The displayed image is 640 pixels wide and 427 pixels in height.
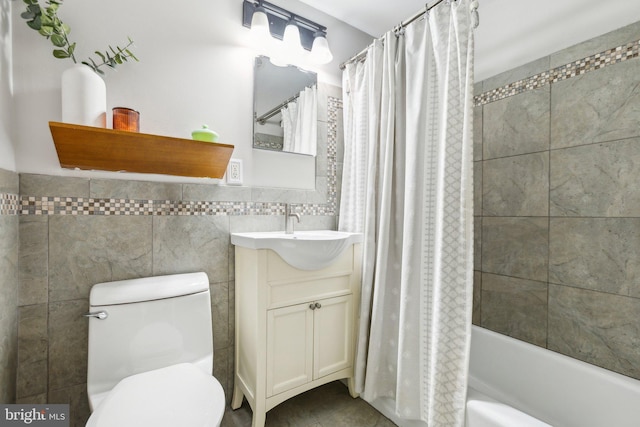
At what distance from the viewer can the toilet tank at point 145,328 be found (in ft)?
3.69

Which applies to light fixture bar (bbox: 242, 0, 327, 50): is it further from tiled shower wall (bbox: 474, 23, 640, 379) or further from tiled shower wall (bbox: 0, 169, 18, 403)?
tiled shower wall (bbox: 0, 169, 18, 403)

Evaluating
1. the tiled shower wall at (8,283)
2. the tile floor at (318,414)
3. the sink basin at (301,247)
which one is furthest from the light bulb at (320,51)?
the tile floor at (318,414)

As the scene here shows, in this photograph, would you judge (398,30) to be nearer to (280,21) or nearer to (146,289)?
(280,21)

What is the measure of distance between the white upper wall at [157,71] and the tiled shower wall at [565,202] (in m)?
1.49

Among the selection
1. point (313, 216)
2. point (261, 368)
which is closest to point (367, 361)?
point (261, 368)

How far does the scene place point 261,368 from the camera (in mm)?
1340

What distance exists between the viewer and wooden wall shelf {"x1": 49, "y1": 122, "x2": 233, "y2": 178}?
107cm

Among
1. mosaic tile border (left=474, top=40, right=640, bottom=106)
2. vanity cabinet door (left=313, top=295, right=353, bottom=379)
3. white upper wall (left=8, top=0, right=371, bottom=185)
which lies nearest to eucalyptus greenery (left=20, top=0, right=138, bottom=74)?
white upper wall (left=8, top=0, right=371, bottom=185)

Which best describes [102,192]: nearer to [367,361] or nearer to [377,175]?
[377,175]

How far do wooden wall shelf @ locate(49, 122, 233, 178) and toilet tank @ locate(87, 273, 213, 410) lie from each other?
1.66ft

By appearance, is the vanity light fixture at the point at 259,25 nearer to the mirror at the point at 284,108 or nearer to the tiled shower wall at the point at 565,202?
the mirror at the point at 284,108

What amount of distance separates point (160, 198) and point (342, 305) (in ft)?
3.62

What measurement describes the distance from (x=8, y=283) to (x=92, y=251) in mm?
275

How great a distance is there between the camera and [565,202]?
4.94 ft
